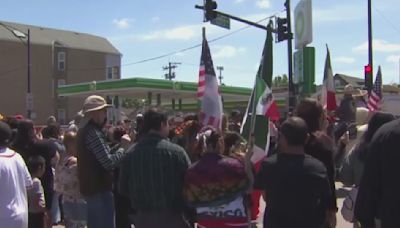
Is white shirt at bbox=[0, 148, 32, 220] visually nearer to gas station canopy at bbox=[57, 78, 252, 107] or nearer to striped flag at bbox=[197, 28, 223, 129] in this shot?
striped flag at bbox=[197, 28, 223, 129]

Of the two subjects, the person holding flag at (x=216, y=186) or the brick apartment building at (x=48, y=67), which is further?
the brick apartment building at (x=48, y=67)

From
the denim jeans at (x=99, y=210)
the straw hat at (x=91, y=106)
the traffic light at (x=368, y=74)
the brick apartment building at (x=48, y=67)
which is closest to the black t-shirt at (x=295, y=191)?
the denim jeans at (x=99, y=210)

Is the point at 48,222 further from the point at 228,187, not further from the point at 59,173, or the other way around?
the point at 228,187

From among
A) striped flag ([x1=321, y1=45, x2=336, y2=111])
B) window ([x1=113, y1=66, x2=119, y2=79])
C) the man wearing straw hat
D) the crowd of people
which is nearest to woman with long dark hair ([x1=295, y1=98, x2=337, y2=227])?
the crowd of people

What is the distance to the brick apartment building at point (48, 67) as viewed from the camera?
59.4 meters

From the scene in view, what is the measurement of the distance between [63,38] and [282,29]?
49.2 metres

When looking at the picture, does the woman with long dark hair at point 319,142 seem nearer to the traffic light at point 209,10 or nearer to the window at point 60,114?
the traffic light at point 209,10

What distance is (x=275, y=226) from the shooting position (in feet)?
16.2

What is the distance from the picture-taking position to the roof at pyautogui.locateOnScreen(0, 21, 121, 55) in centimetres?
6106

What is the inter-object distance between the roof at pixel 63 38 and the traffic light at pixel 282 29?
43758mm

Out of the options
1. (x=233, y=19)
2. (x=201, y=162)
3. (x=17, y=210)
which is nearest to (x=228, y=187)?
(x=201, y=162)

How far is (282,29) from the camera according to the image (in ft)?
69.1

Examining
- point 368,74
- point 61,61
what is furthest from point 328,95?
point 61,61

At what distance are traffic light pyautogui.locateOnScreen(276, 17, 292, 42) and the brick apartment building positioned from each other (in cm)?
4016
